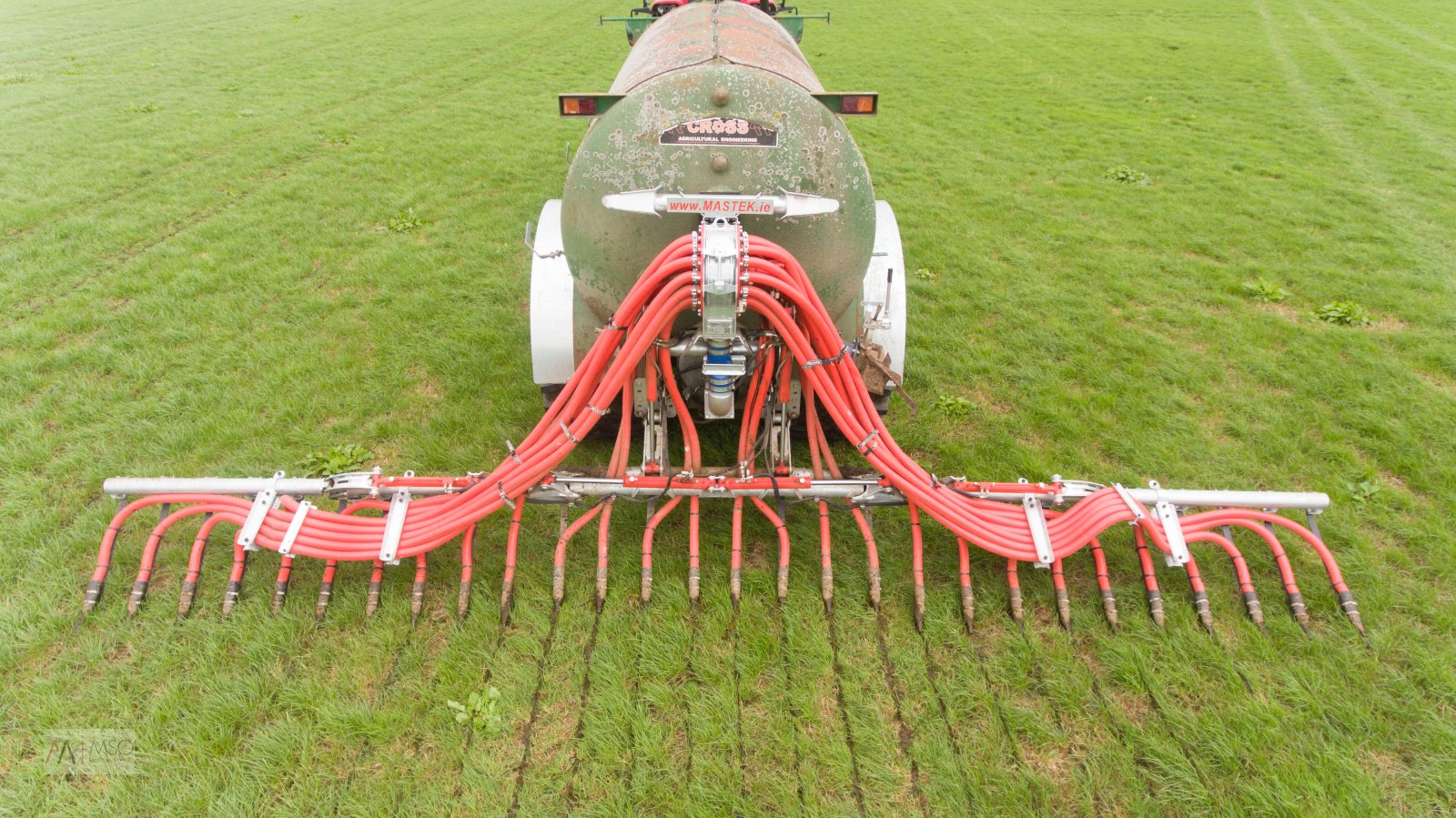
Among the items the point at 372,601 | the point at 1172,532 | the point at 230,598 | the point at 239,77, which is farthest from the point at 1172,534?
the point at 239,77

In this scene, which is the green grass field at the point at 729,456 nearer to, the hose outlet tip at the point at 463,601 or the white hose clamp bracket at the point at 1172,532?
the hose outlet tip at the point at 463,601

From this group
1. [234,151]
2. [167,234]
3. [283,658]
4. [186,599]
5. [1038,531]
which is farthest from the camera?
[234,151]

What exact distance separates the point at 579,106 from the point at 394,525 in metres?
2.16

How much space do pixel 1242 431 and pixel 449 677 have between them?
5029 millimetres

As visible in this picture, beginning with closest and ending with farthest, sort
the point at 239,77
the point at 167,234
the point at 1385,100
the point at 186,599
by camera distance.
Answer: the point at 186,599 → the point at 167,234 → the point at 1385,100 → the point at 239,77

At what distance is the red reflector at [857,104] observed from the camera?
347cm

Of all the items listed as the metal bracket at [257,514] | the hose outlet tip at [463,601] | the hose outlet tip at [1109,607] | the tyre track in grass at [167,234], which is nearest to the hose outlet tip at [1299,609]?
the hose outlet tip at [1109,607]

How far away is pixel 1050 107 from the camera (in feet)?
38.8

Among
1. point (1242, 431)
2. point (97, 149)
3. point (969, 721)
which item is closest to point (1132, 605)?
point (969, 721)

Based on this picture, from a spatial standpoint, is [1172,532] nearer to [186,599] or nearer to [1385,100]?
[186,599]

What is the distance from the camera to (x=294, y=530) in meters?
3.26

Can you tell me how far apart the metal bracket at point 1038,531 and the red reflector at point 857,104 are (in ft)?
6.87

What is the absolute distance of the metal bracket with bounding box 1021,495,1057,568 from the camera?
3.34 meters

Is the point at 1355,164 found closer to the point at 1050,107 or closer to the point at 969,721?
the point at 1050,107
